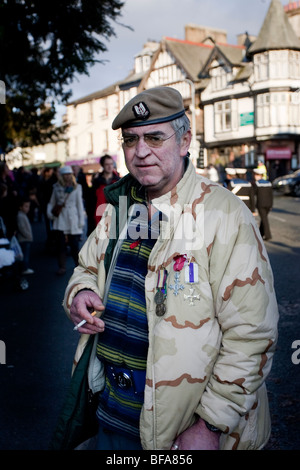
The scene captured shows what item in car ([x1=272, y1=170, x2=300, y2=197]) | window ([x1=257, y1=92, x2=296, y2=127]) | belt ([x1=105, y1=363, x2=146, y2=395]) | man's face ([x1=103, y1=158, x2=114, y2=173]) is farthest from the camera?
window ([x1=257, y1=92, x2=296, y2=127])

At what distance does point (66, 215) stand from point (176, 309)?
7.82 m

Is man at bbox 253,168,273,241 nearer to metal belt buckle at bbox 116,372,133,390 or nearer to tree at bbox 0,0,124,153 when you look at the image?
tree at bbox 0,0,124,153

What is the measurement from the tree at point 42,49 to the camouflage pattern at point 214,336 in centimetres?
920

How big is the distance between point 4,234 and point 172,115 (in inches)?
267

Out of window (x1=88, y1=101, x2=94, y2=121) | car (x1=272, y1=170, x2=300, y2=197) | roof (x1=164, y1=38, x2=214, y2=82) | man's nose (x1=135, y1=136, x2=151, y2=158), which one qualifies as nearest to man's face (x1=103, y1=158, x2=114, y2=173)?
man's nose (x1=135, y1=136, x2=151, y2=158)

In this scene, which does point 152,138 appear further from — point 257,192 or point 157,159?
point 257,192

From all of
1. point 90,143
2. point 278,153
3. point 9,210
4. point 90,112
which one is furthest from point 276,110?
point 9,210

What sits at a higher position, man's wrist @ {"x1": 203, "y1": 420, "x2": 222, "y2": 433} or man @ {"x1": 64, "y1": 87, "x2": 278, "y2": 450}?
man @ {"x1": 64, "y1": 87, "x2": 278, "y2": 450}

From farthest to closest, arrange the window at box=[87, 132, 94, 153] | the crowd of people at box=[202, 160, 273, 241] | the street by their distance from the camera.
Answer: the window at box=[87, 132, 94, 153] < the crowd of people at box=[202, 160, 273, 241] < the street

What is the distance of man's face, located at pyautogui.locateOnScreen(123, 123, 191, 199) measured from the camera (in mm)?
2020

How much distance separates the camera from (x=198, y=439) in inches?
70.5

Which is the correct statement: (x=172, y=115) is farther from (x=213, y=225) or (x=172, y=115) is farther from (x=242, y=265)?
(x=242, y=265)

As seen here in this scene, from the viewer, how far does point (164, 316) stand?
183cm

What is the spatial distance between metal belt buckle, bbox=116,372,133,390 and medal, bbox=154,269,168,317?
1.07 feet
